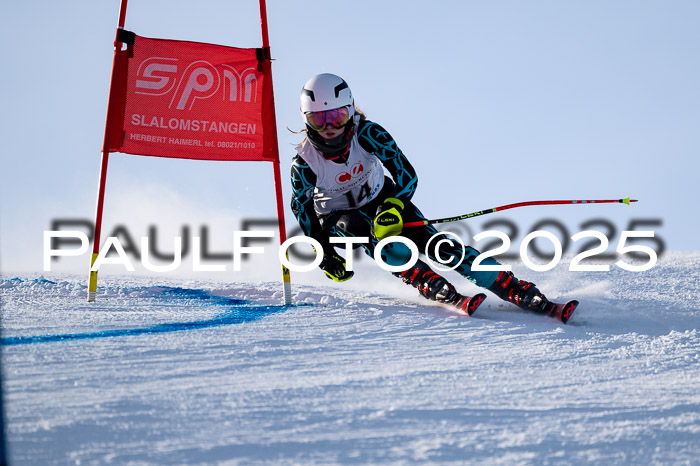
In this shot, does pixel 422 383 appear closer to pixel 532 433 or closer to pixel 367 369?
pixel 367 369

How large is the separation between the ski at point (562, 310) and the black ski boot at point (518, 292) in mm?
50

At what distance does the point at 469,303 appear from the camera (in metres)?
4.02

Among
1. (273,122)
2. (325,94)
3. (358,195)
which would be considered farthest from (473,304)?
(273,122)

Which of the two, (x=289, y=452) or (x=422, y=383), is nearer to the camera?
(x=289, y=452)

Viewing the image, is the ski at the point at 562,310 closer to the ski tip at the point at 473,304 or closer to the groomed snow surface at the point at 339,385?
the groomed snow surface at the point at 339,385

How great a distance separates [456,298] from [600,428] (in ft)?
7.04

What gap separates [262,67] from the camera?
4.68 m

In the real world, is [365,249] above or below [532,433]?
above

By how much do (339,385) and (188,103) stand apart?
2.81 metres

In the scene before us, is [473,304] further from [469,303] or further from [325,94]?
[325,94]

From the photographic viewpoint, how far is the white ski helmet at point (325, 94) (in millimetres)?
4133

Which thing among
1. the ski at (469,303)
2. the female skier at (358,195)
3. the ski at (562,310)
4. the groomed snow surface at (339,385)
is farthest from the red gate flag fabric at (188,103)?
the ski at (562,310)

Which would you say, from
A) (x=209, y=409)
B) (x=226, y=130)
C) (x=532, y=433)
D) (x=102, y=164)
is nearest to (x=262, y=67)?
(x=226, y=130)

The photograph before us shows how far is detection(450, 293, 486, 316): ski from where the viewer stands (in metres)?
4.00
